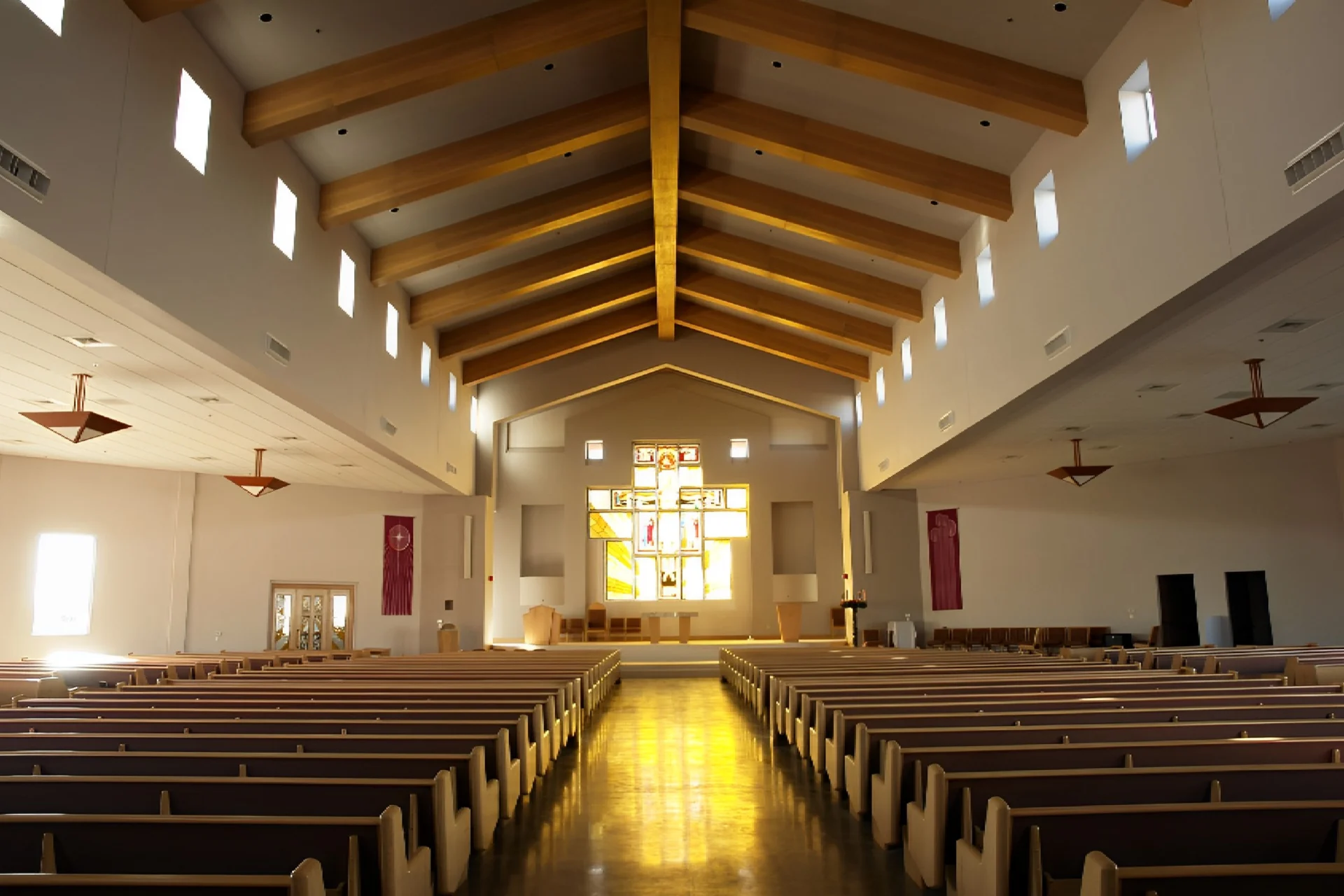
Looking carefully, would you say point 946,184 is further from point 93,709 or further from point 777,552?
point 777,552

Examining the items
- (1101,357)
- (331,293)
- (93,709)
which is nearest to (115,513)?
(331,293)

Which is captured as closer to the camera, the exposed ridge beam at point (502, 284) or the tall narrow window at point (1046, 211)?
the tall narrow window at point (1046, 211)

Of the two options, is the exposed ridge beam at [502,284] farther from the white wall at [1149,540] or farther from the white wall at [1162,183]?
the white wall at [1149,540]

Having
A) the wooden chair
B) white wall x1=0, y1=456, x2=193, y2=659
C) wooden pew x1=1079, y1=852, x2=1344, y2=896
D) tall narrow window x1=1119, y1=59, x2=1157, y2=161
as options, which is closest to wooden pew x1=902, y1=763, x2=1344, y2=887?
wooden pew x1=1079, y1=852, x2=1344, y2=896

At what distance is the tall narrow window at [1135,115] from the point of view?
306 inches

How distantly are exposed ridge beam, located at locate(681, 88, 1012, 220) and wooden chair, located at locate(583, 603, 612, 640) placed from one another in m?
12.2

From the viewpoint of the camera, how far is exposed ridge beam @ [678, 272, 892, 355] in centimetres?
1641

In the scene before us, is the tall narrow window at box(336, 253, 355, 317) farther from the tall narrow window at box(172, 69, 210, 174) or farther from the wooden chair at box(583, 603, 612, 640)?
the wooden chair at box(583, 603, 612, 640)

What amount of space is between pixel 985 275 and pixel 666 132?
4400 millimetres

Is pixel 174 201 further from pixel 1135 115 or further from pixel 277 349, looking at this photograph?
pixel 1135 115

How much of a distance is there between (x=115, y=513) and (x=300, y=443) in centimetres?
448

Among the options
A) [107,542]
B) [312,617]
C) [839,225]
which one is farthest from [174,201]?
[312,617]

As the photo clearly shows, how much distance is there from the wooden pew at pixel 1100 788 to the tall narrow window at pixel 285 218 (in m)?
8.46

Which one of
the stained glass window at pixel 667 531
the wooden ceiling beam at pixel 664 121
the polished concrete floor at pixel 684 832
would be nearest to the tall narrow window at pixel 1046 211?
the wooden ceiling beam at pixel 664 121
